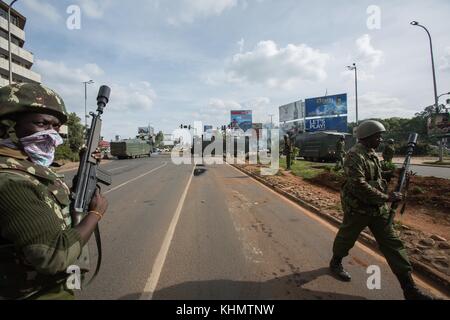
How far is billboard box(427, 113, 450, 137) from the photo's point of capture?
1221 inches

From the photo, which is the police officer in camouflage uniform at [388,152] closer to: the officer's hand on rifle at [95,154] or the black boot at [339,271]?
the black boot at [339,271]

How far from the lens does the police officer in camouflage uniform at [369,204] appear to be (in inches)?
147

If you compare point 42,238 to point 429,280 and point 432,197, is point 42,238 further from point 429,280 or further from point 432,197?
point 432,197

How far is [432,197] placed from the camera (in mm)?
9102

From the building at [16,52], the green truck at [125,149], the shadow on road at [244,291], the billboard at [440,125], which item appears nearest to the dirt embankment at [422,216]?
the shadow on road at [244,291]

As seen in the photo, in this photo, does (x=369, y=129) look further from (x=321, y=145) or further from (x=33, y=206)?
(x=321, y=145)

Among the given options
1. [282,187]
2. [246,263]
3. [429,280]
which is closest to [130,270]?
[246,263]

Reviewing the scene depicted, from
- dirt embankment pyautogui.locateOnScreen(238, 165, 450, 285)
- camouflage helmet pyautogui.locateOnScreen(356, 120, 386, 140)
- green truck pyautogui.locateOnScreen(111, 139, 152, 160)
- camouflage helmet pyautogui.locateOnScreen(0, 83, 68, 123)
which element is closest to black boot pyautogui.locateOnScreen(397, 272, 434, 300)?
dirt embankment pyautogui.locateOnScreen(238, 165, 450, 285)

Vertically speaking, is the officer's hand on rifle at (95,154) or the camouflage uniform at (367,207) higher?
the officer's hand on rifle at (95,154)

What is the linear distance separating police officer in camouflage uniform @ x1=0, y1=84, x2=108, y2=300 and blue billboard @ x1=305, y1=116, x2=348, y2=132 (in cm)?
4581

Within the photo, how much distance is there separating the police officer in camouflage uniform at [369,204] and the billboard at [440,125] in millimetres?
31401

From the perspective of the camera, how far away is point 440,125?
31531 mm

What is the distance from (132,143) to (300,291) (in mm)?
47312

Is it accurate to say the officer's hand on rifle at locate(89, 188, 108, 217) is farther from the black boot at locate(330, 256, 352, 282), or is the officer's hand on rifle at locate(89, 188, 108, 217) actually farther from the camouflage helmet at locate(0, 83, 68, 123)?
the black boot at locate(330, 256, 352, 282)
